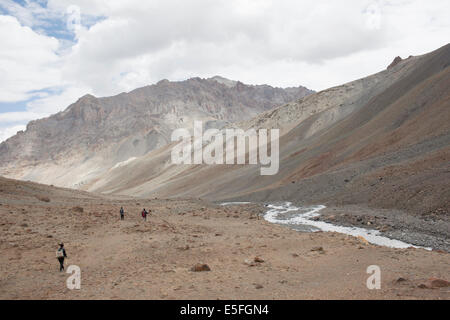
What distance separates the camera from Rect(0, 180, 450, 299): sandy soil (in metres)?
9.62

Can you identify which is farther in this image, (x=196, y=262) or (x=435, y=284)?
(x=196, y=262)

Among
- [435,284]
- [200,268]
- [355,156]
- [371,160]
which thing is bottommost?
[200,268]

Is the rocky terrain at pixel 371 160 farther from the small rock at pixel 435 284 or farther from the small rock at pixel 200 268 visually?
the small rock at pixel 200 268

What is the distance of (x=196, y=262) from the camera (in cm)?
1304

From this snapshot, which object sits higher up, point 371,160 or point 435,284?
point 371,160

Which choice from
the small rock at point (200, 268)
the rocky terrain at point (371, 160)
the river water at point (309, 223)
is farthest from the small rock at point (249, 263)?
the rocky terrain at point (371, 160)

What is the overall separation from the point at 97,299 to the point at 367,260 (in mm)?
9235

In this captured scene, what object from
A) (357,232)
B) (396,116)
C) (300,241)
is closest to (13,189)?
(300,241)

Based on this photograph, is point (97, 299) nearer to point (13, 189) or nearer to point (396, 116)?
point (13, 189)

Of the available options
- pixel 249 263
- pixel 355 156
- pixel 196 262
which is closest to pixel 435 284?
pixel 249 263

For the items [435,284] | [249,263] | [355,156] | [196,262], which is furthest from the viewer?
[355,156]

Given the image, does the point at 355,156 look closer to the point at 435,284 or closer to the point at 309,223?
the point at 309,223

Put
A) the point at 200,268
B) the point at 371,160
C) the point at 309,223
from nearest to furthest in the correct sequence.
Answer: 1. the point at 200,268
2. the point at 309,223
3. the point at 371,160
